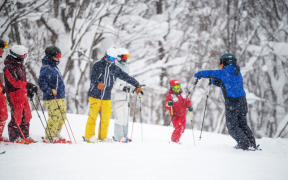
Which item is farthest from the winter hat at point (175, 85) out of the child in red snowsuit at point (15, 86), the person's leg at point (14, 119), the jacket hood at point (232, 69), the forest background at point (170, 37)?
the forest background at point (170, 37)

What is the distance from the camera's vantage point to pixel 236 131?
370 cm

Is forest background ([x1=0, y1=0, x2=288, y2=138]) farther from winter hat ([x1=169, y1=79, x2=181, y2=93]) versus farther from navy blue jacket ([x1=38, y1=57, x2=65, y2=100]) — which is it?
navy blue jacket ([x1=38, y1=57, x2=65, y2=100])

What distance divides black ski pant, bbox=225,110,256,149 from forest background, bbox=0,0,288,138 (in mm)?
8588

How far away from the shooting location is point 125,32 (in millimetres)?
12281

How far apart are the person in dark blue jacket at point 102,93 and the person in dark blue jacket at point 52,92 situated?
1.71ft

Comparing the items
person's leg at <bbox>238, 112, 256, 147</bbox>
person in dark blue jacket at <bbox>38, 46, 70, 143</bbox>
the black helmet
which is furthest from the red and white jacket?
the black helmet

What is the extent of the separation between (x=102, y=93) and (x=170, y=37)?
9.75m

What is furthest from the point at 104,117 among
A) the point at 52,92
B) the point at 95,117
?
the point at 52,92

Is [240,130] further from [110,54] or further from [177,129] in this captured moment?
[110,54]

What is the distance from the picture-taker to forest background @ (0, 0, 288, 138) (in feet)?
38.8

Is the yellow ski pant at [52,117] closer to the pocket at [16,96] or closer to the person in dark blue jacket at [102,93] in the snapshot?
the pocket at [16,96]

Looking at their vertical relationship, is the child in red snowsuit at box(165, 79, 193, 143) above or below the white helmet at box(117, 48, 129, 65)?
below

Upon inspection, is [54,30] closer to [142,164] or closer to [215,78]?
[215,78]

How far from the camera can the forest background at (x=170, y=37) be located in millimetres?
11836
